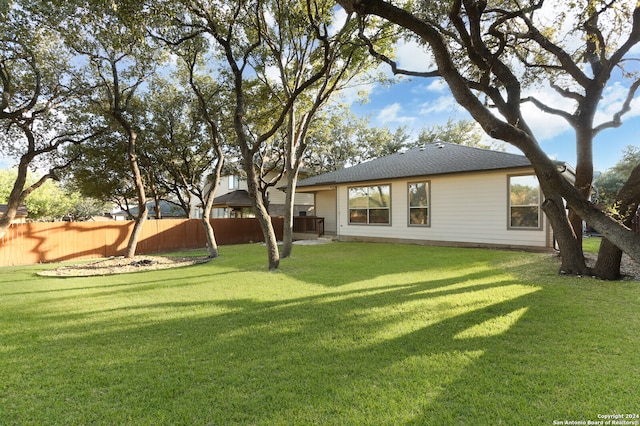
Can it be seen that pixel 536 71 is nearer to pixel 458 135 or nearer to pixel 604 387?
pixel 604 387

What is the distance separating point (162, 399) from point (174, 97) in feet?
49.2

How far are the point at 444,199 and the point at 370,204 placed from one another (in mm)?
3197

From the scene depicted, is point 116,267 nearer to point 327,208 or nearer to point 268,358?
point 268,358

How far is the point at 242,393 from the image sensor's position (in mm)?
2377

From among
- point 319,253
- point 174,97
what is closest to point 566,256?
point 319,253

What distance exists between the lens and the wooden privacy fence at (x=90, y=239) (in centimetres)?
1008

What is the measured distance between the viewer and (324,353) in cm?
304

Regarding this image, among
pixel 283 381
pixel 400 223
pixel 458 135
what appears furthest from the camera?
pixel 458 135

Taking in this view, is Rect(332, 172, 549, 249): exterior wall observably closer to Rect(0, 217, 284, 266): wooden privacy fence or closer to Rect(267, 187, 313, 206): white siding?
Rect(0, 217, 284, 266): wooden privacy fence

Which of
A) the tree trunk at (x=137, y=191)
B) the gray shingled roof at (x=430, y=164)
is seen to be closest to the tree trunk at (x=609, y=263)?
the gray shingled roof at (x=430, y=164)

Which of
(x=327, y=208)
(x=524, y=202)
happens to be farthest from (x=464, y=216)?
(x=327, y=208)

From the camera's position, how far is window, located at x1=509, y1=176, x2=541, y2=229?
9.79 meters

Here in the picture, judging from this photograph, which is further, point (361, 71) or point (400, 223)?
point (400, 223)

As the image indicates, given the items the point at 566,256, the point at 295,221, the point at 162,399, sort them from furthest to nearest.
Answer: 1. the point at 295,221
2. the point at 566,256
3. the point at 162,399
